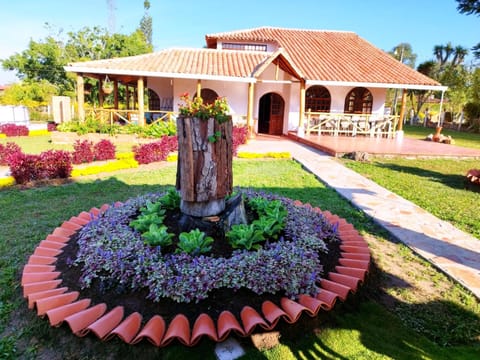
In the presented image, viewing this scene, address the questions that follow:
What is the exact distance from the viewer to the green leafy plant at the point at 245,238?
10.2 feet

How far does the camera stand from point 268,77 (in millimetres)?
17250

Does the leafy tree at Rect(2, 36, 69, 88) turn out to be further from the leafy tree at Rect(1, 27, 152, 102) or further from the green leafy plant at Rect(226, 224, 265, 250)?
the green leafy plant at Rect(226, 224, 265, 250)

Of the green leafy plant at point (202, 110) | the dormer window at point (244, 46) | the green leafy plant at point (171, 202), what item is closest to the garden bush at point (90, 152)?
the green leafy plant at point (171, 202)

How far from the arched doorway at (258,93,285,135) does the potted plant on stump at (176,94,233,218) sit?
1498 cm

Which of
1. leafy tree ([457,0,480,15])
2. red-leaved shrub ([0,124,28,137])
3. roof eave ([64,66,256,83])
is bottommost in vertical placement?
red-leaved shrub ([0,124,28,137])

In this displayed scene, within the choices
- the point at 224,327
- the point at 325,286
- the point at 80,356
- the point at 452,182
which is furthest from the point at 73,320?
the point at 452,182

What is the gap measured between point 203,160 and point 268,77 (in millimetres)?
15026

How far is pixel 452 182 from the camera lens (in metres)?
8.17

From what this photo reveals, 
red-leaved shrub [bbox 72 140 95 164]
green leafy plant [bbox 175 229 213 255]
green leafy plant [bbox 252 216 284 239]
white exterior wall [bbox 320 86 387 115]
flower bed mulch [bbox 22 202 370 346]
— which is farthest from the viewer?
white exterior wall [bbox 320 86 387 115]

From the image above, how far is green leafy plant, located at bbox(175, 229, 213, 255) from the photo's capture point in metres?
2.97

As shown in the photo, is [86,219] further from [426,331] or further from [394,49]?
[394,49]

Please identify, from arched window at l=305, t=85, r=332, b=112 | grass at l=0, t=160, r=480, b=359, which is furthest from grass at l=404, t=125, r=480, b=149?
grass at l=0, t=160, r=480, b=359

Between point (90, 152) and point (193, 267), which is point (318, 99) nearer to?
point (90, 152)

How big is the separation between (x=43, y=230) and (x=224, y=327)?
354 centimetres
